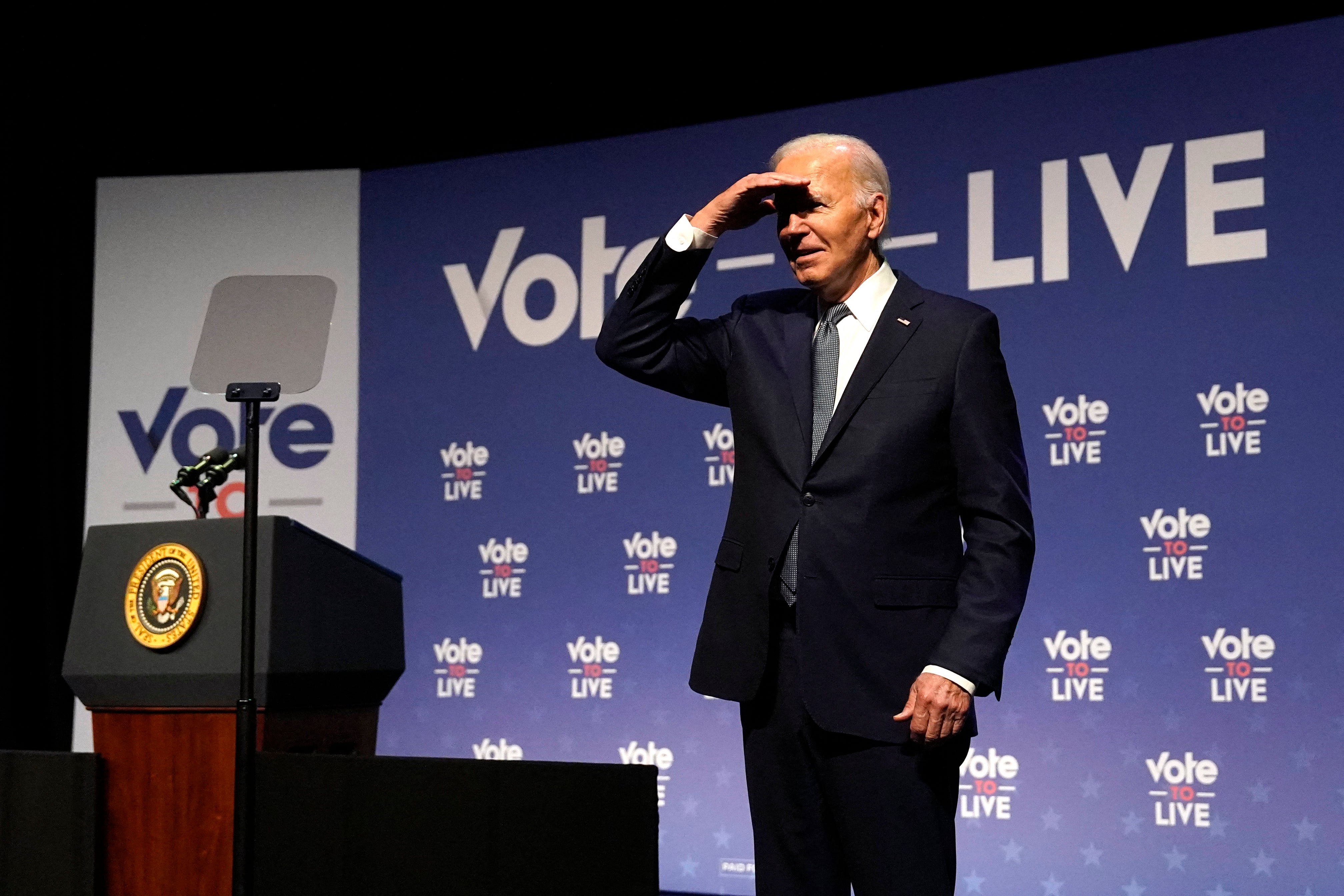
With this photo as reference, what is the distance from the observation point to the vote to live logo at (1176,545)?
341cm

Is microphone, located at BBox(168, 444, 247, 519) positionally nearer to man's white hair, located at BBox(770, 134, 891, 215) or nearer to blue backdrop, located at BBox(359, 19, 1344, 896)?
man's white hair, located at BBox(770, 134, 891, 215)

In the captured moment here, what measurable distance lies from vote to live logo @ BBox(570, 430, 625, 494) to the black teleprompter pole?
7.53ft

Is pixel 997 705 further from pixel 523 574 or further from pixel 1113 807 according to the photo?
pixel 523 574

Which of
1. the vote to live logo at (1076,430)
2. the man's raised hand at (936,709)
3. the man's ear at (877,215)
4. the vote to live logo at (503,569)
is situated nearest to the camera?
the man's raised hand at (936,709)

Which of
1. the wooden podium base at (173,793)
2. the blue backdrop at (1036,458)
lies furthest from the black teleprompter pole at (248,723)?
the blue backdrop at (1036,458)

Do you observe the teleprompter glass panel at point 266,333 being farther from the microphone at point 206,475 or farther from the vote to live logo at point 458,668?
the vote to live logo at point 458,668

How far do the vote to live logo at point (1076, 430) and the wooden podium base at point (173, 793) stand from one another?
2.33 metres

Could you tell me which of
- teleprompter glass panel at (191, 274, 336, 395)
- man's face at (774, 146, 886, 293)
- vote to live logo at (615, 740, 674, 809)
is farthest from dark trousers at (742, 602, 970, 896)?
vote to live logo at (615, 740, 674, 809)

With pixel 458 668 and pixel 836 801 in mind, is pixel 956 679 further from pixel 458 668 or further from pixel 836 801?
pixel 458 668

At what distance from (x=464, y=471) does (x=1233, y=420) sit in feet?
7.76

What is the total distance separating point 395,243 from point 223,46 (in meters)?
0.95

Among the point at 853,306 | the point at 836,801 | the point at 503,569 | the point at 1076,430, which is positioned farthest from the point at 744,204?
the point at 503,569

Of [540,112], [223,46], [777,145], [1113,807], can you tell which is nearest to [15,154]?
[223,46]

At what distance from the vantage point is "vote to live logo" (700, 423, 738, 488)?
4.01m
